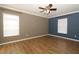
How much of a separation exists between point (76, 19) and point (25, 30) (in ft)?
13.1

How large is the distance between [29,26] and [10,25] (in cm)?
193

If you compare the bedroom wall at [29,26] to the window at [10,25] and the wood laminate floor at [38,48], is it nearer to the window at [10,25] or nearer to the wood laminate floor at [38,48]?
the window at [10,25]

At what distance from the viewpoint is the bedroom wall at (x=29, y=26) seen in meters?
5.49

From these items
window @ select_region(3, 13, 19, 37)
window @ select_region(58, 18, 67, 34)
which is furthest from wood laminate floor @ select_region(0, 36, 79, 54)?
window @ select_region(58, 18, 67, 34)

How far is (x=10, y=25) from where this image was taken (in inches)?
222

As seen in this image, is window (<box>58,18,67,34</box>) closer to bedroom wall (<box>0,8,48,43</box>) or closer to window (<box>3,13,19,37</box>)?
bedroom wall (<box>0,8,48,43</box>)

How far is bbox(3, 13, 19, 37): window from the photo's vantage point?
5316mm

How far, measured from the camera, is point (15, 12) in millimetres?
5953

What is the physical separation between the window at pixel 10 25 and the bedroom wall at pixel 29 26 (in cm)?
24

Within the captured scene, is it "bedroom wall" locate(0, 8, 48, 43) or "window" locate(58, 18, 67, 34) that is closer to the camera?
"bedroom wall" locate(0, 8, 48, 43)

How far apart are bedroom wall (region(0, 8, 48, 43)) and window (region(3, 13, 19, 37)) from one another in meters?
0.24

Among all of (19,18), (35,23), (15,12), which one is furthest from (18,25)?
(35,23)

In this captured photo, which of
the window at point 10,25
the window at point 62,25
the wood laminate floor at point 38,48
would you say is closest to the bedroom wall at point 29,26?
the window at point 10,25
